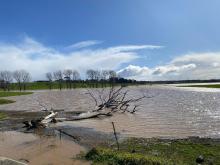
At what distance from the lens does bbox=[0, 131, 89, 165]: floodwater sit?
18.6m

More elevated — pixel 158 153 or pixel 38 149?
pixel 158 153

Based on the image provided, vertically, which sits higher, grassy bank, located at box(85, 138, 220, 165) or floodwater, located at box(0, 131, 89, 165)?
grassy bank, located at box(85, 138, 220, 165)

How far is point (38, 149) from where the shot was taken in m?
21.6

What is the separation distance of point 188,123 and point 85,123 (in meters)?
10.7

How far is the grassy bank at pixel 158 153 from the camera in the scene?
52.6ft

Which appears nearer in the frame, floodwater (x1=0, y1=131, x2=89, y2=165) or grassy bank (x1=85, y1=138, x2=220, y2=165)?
grassy bank (x1=85, y1=138, x2=220, y2=165)

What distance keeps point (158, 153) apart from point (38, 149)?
26.0 ft

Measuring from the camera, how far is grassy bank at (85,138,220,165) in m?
16.0

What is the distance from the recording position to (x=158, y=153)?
18.5 m

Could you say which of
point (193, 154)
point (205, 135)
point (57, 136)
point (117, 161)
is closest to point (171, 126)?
point (205, 135)

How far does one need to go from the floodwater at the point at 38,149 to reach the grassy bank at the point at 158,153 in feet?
4.27

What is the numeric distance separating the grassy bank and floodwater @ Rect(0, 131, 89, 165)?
51.3 inches

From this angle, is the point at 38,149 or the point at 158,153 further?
the point at 38,149

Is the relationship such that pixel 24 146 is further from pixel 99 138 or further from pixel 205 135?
pixel 205 135
